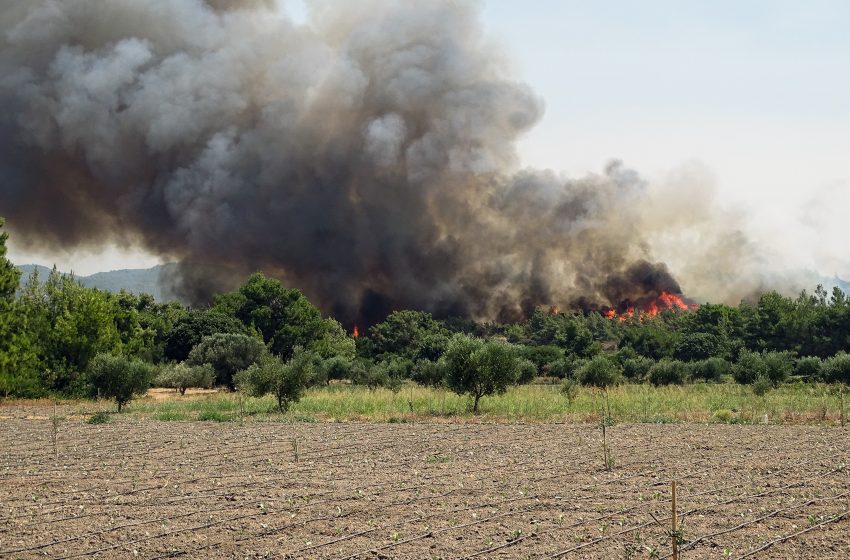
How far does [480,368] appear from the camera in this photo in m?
35.7

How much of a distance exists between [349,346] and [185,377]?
32.5 meters

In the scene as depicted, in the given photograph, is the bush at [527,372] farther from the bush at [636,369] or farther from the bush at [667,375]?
the bush at [667,375]

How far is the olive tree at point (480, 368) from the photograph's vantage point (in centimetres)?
3591

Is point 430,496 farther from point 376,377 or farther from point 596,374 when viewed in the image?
point 376,377

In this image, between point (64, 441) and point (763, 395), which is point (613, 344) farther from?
point (64, 441)

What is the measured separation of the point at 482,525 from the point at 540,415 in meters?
20.4

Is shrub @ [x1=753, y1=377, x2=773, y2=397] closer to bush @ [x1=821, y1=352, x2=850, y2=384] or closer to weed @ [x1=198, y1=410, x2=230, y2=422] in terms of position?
bush @ [x1=821, y1=352, x2=850, y2=384]

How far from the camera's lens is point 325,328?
8819 cm

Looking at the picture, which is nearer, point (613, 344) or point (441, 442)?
point (441, 442)

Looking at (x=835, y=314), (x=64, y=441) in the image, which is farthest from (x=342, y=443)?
(x=835, y=314)

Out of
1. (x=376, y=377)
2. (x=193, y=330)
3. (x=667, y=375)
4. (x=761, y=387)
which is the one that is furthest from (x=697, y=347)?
(x=193, y=330)

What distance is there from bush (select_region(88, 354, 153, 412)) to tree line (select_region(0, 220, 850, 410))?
61 millimetres

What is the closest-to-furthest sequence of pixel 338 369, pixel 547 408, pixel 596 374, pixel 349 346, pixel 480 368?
pixel 480 368
pixel 547 408
pixel 596 374
pixel 338 369
pixel 349 346

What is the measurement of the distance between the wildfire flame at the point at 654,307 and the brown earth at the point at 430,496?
8358 centimetres
